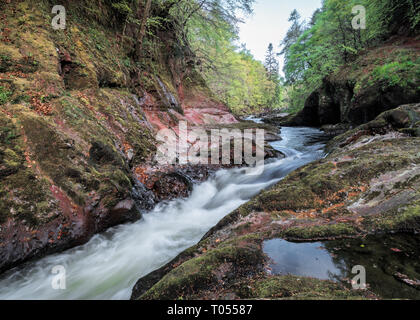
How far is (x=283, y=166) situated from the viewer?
7.29 meters

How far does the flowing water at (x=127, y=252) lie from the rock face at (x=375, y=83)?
7377mm

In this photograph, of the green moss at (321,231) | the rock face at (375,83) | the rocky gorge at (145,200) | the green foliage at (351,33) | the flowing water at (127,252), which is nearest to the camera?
the rocky gorge at (145,200)

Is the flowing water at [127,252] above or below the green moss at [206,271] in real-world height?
below

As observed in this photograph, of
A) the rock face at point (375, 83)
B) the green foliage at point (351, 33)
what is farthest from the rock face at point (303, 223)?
the green foliage at point (351, 33)

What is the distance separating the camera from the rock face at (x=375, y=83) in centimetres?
839

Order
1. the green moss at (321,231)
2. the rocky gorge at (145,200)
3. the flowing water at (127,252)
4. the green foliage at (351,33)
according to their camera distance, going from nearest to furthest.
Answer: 1. the rocky gorge at (145,200)
2. the green moss at (321,231)
3. the flowing water at (127,252)
4. the green foliage at (351,33)

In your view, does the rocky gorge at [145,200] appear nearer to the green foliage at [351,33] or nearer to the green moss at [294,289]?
the green moss at [294,289]

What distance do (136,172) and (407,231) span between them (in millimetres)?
5056

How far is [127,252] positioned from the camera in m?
3.66

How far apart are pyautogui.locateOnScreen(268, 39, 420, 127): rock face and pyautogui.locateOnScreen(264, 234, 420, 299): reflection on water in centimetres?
961

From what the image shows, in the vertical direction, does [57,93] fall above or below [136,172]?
above

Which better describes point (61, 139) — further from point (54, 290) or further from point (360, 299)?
point (360, 299)

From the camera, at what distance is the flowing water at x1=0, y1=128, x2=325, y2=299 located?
8.93 ft

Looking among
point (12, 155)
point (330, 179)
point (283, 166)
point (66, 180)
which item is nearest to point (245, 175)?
point (283, 166)
